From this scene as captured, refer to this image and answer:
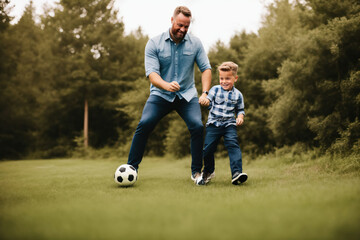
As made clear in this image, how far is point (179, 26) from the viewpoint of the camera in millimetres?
4023

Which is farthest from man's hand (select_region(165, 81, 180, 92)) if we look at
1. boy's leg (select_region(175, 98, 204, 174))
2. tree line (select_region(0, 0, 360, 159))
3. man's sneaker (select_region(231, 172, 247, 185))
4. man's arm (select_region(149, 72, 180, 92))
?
tree line (select_region(0, 0, 360, 159))

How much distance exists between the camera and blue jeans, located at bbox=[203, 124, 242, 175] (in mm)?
3883

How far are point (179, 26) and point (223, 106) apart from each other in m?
1.33

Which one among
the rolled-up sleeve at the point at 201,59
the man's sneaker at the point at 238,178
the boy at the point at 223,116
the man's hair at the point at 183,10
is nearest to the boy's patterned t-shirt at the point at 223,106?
the boy at the point at 223,116

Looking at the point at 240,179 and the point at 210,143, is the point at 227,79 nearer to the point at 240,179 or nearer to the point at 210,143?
the point at 210,143

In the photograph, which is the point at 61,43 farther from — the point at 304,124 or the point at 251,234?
the point at 251,234

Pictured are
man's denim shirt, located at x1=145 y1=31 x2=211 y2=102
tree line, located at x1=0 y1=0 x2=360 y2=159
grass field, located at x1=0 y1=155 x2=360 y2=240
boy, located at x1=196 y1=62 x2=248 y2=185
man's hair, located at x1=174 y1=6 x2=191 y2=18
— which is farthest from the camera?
tree line, located at x1=0 y1=0 x2=360 y2=159

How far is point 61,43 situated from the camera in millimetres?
20609

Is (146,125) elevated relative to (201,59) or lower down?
lower down

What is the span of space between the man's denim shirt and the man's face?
0.43ft

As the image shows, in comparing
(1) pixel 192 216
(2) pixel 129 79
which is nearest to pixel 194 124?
(1) pixel 192 216

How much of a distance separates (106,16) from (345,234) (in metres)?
22.1

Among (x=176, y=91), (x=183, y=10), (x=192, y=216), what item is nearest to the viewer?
(x=192, y=216)

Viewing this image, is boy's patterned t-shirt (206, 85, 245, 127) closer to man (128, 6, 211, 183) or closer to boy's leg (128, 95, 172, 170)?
man (128, 6, 211, 183)
